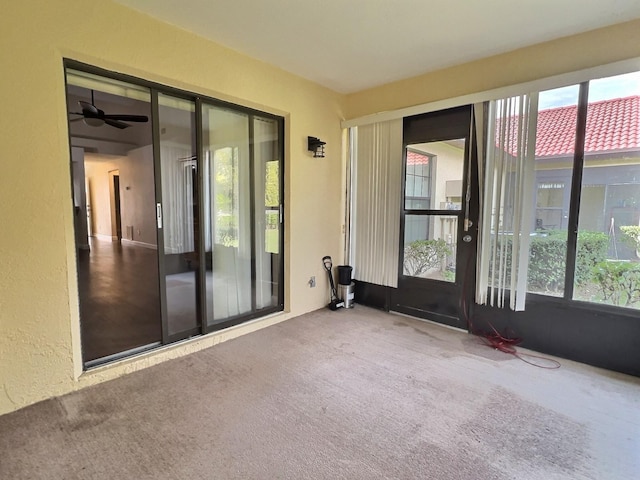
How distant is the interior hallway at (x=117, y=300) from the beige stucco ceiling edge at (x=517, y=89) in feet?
10.6

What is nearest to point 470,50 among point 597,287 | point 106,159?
point 597,287

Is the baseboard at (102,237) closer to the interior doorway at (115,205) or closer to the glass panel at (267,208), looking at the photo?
the interior doorway at (115,205)

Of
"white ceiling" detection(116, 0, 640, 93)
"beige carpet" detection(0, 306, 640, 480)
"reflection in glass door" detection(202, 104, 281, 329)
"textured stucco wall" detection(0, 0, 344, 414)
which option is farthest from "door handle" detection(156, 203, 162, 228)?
"white ceiling" detection(116, 0, 640, 93)

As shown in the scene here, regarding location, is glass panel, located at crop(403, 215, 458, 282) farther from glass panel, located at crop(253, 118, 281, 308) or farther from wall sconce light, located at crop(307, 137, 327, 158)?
glass panel, located at crop(253, 118, 281, 308)

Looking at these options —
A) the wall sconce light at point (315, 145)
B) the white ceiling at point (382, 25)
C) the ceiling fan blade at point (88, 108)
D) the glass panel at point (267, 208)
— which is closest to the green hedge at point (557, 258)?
the white ceiling at point (382, 25)

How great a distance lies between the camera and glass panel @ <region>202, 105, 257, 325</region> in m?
3.06

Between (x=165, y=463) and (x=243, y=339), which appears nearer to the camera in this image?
(x=165, y=463)

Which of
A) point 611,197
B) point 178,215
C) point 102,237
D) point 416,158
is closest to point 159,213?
point 178,215

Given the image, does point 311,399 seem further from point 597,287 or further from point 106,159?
point 106,159

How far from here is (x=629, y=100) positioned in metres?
2.54

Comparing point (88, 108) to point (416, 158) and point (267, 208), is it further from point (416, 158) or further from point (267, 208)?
point (416, 158)

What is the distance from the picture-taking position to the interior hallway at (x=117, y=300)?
284 centimetres

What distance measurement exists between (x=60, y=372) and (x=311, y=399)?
5.80 feet

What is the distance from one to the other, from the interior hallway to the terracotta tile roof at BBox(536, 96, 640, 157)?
388 cm
